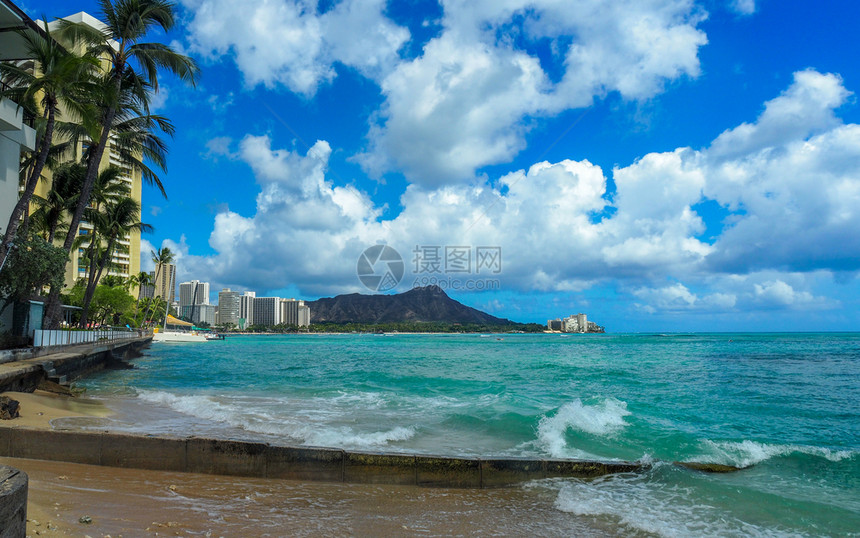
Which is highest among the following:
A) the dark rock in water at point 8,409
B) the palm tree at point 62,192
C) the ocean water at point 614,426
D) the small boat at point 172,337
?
the palm tree at point 62,192

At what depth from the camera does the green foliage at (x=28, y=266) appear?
1582 centimetres

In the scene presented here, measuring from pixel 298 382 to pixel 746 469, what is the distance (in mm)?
15621

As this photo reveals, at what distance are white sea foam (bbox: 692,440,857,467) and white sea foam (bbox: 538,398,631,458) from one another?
74.7 inches

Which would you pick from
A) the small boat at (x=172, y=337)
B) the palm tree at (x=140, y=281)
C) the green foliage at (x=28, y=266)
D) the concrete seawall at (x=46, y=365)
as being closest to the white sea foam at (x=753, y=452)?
the concrete seawall at (x=46, y=365)

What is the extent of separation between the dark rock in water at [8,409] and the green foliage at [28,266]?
401 inches

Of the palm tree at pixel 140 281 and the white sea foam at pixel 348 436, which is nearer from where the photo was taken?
the white sea foam at pixel 348 436

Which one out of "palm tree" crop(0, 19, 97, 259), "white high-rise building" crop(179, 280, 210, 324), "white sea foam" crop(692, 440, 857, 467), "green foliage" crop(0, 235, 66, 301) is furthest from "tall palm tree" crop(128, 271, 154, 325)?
"white high-rise building" crop(179, 280, 210, 324)

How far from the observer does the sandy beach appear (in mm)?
4223

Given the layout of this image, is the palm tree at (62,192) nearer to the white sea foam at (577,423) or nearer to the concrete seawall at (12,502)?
the white sea foam at (577,423)

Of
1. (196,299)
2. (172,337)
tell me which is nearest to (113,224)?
(172,337)

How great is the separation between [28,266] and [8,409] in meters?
10.6

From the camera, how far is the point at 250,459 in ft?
19.4

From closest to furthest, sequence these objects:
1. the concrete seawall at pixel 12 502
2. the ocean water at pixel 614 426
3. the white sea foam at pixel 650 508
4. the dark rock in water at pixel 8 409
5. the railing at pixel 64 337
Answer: the concrete seawall at pixel 12 502, the white sea foam at pixel 650 508, the ocean water at pixel 614 426, the dark rock in water at pixel 8 409, the railing at pixel 64 337

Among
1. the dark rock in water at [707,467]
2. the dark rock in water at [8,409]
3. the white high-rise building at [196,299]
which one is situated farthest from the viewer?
the white high-rise building at [196,299]
